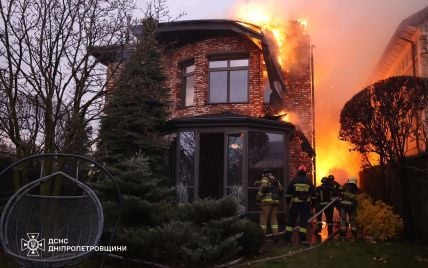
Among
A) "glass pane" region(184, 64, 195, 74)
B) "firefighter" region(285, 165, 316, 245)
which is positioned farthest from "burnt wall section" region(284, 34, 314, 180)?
"firefighter" region(285, 165, 316, 245)

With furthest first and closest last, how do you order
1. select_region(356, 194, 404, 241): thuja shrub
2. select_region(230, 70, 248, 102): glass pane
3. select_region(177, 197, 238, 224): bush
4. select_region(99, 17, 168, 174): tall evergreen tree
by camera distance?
select_region(230, 70, 248, 102): glass pane
select_region(99, 17, 168, 174): tall evergreen tree
select_region(356, 194, 404, 241): thuja shrub
select_region(177, 197, 238, 224): bush

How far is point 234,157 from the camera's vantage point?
13.3m

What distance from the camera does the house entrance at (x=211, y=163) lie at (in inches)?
643

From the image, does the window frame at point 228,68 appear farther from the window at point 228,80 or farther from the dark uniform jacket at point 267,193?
the dark uniform jacket at point 267,193

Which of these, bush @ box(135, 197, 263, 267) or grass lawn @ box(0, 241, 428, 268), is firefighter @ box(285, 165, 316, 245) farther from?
bush @ box(135, 197, 263, 267)

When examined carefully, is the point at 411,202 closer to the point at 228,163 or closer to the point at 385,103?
the point at 385,103

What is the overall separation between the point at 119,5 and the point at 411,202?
28.9 feet

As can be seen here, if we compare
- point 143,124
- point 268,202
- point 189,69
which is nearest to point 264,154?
point 268,202

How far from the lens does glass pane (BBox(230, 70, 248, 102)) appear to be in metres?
15.8

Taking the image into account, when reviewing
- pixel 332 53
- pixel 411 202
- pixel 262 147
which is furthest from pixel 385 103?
pixel 332 53

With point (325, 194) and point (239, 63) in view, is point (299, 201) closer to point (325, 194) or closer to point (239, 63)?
point (325, 194)

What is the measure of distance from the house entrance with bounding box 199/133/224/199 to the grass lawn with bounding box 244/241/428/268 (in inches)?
286

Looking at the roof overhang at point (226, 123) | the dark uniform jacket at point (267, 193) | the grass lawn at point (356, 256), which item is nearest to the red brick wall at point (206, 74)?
the roof overhang at point (226, 123)

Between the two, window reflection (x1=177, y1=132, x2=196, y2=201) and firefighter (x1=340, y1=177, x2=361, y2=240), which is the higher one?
window reflection (x1=177, y1=132, x2=196, y2=201)
